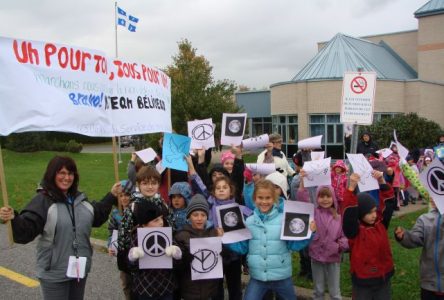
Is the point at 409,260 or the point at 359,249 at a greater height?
the point at 359,249

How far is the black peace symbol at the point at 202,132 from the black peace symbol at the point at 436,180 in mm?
3309

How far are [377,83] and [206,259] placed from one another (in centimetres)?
2310

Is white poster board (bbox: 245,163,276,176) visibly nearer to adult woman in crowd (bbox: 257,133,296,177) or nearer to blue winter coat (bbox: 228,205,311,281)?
adult woman in crowd (bbox: 257,133,296,177)

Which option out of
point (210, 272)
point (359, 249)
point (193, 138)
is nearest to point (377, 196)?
point (359, 249)

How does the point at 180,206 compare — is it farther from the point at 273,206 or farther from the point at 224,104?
the point at 224,104

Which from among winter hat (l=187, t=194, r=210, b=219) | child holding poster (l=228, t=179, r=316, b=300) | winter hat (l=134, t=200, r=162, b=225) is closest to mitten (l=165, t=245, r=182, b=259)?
winter hat (l=134, t=200, r=162, b=225)

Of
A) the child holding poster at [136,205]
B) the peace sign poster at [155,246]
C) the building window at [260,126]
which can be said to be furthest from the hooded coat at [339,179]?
the building window at [260,126]

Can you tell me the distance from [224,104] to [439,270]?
19.2 m

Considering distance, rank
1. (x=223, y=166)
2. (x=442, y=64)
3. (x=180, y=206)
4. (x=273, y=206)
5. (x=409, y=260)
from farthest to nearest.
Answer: (x=442, y=64) < (x=409, y=260) < (x=223, y=166) < (x=180, y=206) < (x=273, y=206)

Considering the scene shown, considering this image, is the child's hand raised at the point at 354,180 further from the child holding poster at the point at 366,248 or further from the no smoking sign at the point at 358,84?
the no smoking sign at the point at 358,84

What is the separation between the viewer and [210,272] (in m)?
4.08

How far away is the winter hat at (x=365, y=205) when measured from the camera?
3.93 meters

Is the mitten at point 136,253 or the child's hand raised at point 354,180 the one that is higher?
the child's hand raised at point 354,180

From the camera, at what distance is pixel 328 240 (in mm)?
4477
